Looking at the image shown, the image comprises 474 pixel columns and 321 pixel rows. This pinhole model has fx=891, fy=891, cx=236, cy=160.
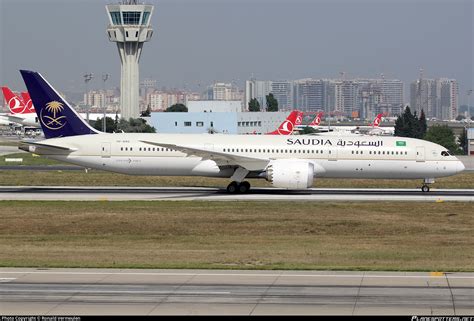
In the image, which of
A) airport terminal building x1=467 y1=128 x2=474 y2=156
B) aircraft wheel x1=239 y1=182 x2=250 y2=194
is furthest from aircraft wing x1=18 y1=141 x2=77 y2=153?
airport terminal building x1=467 y1=128 x2=474 y2=156

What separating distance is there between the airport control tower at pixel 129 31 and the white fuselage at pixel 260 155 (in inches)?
4731

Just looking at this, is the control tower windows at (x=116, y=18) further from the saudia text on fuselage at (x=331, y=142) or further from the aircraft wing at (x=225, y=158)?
the saudia text on fuselage at (x=331, y=142)

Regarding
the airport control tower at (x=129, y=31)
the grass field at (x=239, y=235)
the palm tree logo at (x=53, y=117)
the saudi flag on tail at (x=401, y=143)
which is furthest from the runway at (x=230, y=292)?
the airport control tower at (x=129, y=31)

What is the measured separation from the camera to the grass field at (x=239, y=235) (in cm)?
2867

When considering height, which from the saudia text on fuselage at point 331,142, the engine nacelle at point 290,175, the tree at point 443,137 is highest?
the saudia text on fuselage at point 331,142

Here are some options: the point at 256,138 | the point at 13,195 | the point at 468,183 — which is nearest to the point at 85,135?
the point at 13,195

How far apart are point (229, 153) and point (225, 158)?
0.98 m

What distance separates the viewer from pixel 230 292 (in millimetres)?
22094

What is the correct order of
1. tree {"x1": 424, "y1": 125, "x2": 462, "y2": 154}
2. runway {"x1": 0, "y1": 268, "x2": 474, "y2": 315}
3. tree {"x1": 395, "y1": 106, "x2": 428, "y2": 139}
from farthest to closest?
tree {"x1": 395, "y1": 106, "x2": 428, "y2": 139}
tree {"x1": 424, "y1": 125, "x2": 462, "y2": 154}
runway {"x1": 0, "y1": 268, "x2": 474, "y2": 315}

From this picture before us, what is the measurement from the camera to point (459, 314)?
19.4 metres

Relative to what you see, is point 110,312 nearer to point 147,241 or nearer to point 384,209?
point 147,241

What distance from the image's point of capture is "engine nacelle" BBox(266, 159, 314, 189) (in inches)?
1919

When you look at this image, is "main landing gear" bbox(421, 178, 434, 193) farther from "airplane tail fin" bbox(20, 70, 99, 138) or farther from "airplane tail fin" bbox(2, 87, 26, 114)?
"airplane tail fin" bbox(2, 87, 26, 114)

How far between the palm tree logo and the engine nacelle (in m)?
12.8
